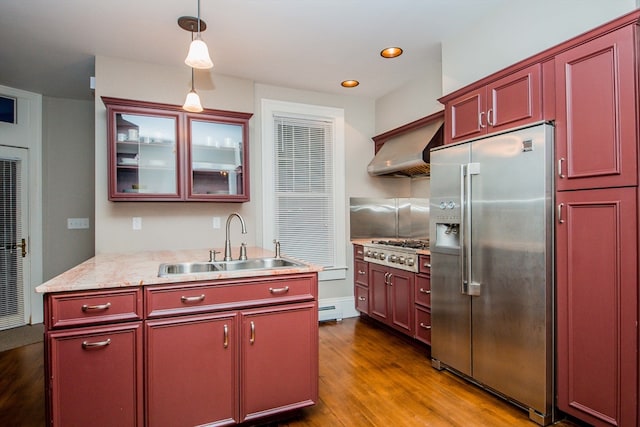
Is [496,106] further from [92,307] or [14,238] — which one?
[14,238]

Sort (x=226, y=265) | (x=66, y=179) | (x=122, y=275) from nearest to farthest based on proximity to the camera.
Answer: (x=122, y=275) < (x=226, y=265) < (x=66, y=179)

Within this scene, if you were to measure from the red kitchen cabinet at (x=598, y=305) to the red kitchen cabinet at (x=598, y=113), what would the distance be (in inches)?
4.1

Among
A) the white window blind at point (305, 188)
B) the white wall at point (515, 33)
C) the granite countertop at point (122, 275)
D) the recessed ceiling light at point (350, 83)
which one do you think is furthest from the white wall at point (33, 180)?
the white wall at point (515, 33)

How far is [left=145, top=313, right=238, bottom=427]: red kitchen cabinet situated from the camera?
186 cm

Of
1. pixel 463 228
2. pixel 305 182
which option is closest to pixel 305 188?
pixel 305 182

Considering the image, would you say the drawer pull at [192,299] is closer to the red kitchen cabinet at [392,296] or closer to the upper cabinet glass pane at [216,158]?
the upper cabinet glass pane at [216,158]

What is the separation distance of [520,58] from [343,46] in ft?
4.54

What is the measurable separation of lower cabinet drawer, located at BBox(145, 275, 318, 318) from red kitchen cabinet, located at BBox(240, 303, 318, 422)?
0.23 ft

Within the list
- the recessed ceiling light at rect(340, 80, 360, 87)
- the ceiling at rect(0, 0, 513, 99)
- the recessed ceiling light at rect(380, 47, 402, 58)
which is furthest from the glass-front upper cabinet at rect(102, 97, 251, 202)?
the recessed ceiling light at rect(380, 47, 402, 58)

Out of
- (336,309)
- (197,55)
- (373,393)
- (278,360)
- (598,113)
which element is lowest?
(373,393)

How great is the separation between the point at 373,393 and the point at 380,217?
233 cm

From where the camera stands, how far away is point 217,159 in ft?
11.0

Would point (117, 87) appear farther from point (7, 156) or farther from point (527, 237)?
point (527, 237)

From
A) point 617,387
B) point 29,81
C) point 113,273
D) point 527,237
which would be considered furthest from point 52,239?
point 617,387
